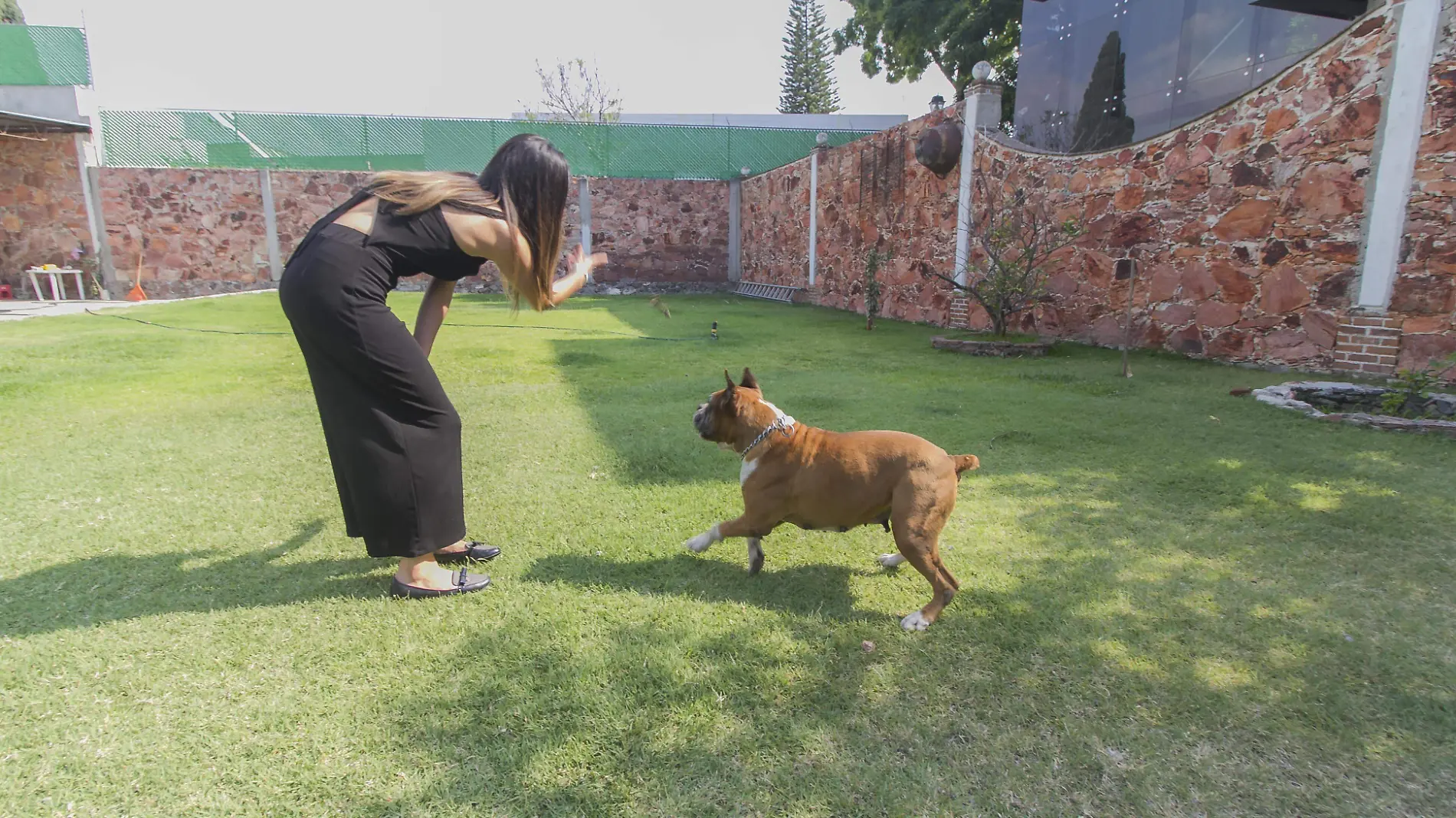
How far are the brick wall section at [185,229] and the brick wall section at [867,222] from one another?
1296 centimetres

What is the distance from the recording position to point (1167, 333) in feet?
26.9

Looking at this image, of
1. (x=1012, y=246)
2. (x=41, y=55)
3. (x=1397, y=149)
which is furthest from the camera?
(x=41, y=55)

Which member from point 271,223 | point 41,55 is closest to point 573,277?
point 271,223

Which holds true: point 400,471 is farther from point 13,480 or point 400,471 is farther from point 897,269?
point 897,269

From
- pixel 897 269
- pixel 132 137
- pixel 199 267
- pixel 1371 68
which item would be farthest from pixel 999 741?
pixel 132 137

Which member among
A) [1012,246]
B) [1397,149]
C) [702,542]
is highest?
[1397,149]

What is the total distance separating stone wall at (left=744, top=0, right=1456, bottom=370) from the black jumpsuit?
7951 mm

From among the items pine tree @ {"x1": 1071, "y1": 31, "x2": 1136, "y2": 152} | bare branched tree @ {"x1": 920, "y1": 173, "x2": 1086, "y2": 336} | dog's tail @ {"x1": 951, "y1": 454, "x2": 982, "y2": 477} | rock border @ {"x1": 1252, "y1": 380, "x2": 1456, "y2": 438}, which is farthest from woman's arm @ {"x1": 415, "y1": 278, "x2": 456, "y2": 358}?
pine tree @ {"x1": 1071, "y1": 31, "x2": 1136, "y2": 152}

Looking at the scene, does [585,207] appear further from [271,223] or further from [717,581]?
[717,581]

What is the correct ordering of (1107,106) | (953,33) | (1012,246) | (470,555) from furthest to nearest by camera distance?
(953,33) < (1107,106) < (1012,246) < (470,555)

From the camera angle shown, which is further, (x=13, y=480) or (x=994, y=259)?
(x=994, y=259)

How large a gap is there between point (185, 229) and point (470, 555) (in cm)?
1879

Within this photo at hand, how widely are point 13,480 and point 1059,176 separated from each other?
10.8 metres

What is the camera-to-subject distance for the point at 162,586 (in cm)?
275
